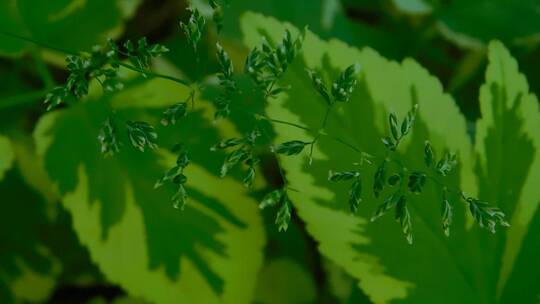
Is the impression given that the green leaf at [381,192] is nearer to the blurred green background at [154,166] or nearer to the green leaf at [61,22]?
the blurred green background at [154,166]

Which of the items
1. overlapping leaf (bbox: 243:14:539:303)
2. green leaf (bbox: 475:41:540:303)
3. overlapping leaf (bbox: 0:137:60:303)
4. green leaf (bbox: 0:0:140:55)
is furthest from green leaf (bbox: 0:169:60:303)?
green leaf (bbox: 475:41:540:303)

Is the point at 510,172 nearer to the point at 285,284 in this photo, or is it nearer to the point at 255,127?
the point at 255,127

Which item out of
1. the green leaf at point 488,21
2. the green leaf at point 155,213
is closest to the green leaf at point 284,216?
the green leaf at point 155,213

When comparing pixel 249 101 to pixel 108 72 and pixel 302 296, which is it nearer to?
pixel 302 296

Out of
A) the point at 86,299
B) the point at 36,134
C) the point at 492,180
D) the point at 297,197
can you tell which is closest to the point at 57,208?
the point at 86,299

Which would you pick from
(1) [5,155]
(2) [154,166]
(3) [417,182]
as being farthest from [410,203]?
(1) [5,155]

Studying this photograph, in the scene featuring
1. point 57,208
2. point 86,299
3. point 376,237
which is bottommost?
point 86,299
